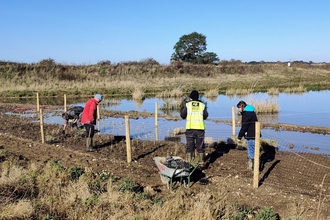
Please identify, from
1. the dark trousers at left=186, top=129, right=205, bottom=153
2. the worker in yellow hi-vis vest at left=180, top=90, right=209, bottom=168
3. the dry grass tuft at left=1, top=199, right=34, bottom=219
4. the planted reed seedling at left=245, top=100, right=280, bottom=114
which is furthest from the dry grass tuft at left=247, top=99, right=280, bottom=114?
the dry grass tuft at left=1, top=199, right=34, bottom=219

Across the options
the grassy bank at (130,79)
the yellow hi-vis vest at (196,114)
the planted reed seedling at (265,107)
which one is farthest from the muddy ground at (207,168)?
the grassy bank at (130,79)

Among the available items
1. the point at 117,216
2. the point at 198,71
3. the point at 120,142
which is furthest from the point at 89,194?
the point at 198,71

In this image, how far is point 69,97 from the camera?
3206 cm

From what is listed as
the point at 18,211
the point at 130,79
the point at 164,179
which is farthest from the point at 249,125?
the point at 130,79

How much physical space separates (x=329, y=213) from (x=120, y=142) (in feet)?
23.7

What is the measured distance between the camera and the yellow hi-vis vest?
8.05m

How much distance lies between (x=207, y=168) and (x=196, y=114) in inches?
59.9

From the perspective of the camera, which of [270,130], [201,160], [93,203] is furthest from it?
[270,130]

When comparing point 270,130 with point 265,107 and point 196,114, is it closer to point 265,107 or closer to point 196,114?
point 265,107

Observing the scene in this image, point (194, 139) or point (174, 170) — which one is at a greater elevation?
point (194, 139)

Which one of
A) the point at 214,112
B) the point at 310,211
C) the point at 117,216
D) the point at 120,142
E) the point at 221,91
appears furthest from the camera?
the point at 221,91

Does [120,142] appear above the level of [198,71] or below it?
below

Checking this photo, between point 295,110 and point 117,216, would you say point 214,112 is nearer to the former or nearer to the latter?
point 295,110

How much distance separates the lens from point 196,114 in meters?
8.06
